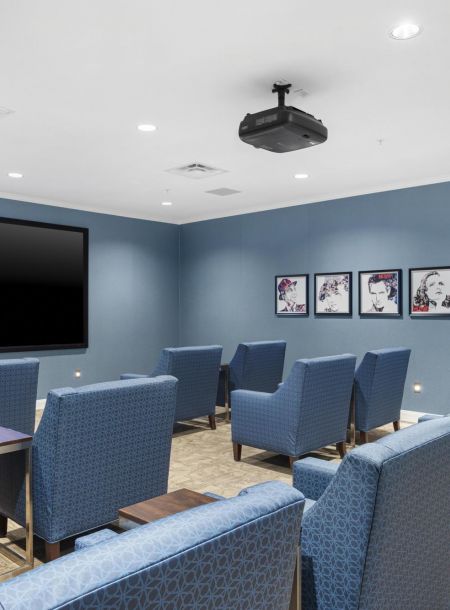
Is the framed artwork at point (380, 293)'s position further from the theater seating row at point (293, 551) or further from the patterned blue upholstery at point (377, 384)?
the theater seating row at point (293, 551)

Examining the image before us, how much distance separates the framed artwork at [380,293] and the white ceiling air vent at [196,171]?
191 centimetres

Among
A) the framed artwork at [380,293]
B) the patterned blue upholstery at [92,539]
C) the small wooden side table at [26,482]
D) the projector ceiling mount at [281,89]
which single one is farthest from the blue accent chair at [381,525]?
the framed artwork at [380,293]

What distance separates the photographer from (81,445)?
2137 mm

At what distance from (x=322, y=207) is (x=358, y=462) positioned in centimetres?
507

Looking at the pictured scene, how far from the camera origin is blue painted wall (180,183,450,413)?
16.7 ft

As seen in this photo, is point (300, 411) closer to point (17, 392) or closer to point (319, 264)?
point (17, 392)

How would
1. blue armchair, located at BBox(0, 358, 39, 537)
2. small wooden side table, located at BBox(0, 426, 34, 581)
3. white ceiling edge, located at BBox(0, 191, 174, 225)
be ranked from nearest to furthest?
small wooden side table, located at BBox(0, 426, 34, 581) → blue armchair, located at BBox(0, 358, 39, 537) → white ceiling edge, located at BBox(0, 191, 174, 225)

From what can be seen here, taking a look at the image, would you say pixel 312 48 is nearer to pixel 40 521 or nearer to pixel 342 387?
pixel 342 387

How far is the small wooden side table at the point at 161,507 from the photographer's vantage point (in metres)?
1.46

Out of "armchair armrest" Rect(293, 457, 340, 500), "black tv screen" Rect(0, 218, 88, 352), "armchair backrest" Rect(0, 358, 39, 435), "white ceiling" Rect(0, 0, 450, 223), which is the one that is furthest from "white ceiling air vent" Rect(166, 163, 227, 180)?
"armchair armrest" Rect(293, 457, 340, 500)

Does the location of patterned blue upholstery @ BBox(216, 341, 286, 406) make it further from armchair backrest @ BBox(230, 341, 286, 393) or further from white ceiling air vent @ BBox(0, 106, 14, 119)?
white ceiling air vent @ BBox(0, 106, 14, 119)

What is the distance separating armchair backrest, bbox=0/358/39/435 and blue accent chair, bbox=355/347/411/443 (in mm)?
2316

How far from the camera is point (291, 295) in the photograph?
20.4ft

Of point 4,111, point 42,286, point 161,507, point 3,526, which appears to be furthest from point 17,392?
point 42,286
